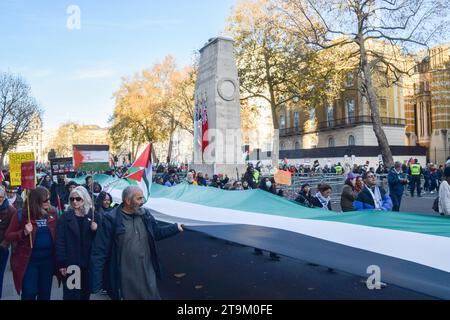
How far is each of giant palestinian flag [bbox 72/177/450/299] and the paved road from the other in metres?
0.98

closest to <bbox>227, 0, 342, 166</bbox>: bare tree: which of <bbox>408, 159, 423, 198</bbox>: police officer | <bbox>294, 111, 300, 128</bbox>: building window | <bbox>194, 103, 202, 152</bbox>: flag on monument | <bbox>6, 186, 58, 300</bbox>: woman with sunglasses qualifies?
<bbox>194, 103, 202, 152</bbox>: flag on monument

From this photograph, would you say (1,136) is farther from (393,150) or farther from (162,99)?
(393,150)

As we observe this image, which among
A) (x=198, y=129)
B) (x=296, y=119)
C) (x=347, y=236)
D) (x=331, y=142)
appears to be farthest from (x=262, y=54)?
(x=347, y=236)

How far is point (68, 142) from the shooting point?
109312mm

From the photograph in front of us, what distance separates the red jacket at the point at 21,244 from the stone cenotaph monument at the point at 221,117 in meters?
15.8

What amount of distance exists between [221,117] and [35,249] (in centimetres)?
1654

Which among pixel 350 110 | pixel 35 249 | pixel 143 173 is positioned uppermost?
pixel 350 110

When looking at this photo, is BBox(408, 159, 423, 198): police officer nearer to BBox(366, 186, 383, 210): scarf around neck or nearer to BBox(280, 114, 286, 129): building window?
BBox(366, 186, 383, 210): scarf around neck

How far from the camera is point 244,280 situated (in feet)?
21.8

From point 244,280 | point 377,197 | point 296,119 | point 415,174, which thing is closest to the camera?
point 244,280

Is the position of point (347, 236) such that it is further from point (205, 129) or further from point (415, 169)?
point (205, 129)

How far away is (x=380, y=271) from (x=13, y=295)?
196 inches

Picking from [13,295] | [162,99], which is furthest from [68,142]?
[13,295]

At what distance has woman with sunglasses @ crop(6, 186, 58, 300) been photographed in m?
4.36
